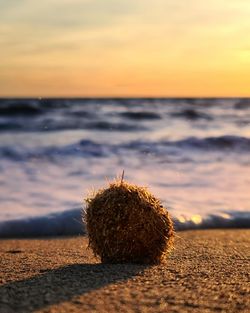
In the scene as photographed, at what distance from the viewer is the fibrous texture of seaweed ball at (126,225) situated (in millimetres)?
4398

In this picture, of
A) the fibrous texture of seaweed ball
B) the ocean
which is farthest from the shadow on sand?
the ocean

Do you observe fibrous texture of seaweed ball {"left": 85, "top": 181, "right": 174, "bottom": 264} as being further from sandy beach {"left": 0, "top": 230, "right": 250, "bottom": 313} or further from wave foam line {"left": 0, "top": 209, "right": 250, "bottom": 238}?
wave foam line {"left": 0, "top": 209, "right": 250, "bottom": 238}

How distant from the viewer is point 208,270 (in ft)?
15.1

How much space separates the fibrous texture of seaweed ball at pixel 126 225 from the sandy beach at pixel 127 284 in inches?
4.1

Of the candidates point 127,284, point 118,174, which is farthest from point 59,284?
point 118,174

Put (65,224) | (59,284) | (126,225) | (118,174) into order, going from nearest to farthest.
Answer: (59,284) < (126,225) < (65,224) < (118,174)

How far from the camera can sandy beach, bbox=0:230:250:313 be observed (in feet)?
11.9

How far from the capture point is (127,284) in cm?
401

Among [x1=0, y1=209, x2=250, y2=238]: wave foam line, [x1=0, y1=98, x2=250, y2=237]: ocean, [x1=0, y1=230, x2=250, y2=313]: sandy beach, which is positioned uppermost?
[x1=0, y1=98, x2=250, y2=237]: ocean

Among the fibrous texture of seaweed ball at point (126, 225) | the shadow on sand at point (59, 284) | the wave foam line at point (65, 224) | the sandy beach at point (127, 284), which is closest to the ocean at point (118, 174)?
the wave foam line at point (65, 224)

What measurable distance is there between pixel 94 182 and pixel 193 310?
779 cm

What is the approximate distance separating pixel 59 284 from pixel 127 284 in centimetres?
41

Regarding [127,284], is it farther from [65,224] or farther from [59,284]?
[65,224]

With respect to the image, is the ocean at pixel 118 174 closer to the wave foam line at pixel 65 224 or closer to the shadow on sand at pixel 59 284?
the wave foam line at pixel 65 224
